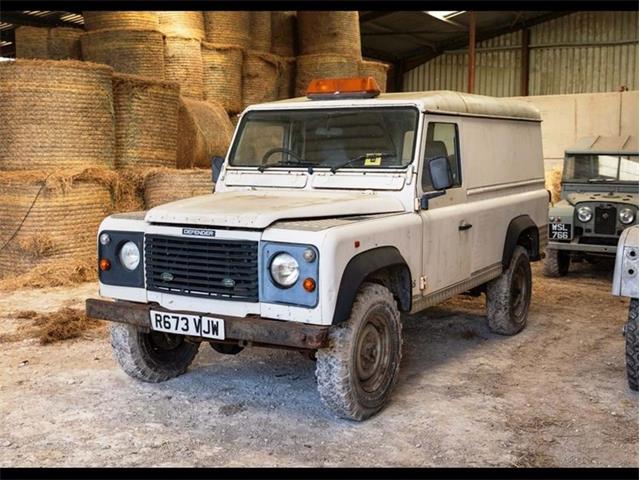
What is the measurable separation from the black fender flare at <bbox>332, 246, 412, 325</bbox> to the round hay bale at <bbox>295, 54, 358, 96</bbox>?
8.34m

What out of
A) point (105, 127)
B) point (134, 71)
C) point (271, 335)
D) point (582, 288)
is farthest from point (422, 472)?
point (134, 71)

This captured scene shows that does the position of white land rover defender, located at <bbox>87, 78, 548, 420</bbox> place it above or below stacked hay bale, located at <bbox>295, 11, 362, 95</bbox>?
below

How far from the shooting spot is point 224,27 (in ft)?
37.1

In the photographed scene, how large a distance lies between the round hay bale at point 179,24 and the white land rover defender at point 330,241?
227 inches

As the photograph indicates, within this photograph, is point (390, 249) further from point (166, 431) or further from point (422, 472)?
point (166, 431)

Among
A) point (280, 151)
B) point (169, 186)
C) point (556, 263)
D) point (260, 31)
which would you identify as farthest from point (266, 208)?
point (260, 31)

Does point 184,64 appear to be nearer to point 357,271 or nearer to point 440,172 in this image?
point 440,172

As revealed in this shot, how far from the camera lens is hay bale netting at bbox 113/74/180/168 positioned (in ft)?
29.5

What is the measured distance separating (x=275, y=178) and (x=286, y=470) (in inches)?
80.8

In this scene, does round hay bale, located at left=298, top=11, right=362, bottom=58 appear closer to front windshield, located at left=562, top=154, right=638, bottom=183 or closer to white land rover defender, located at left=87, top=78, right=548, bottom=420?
front windshield, located at left=562, top=154, right=638, bottom=183

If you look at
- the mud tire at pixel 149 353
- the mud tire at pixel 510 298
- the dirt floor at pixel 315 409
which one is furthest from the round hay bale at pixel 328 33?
the mud tire at pixel 149 353

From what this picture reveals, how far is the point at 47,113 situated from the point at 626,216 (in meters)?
6.34

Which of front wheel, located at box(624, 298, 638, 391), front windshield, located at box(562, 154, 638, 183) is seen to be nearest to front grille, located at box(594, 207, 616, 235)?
front windshield, located at box(562, 154, 638, 183)

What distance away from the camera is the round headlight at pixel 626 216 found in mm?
8203
